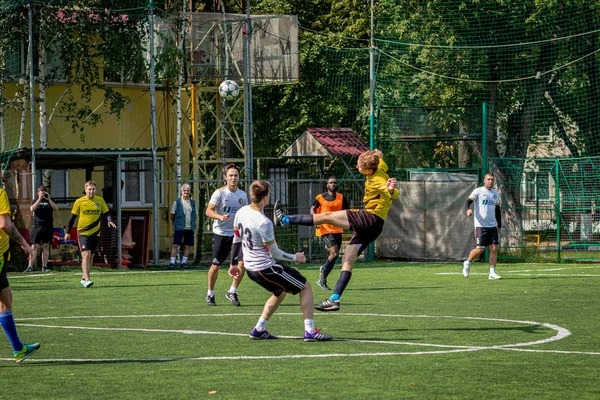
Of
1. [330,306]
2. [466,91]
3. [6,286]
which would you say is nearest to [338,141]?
[466,91]

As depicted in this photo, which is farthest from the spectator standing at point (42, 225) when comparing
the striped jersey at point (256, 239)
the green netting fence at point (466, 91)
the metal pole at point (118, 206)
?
the striped jersey at point (256, 239)

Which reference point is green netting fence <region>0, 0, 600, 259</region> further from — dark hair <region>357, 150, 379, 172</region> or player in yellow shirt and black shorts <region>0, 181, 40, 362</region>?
player in yellow shirt and black shorts <region>0, 181, 40, 362</region>

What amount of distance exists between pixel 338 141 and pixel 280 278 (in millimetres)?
21870

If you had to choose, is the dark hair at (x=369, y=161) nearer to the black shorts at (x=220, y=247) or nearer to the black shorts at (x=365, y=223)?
the black shorts at (x=365, y=223)

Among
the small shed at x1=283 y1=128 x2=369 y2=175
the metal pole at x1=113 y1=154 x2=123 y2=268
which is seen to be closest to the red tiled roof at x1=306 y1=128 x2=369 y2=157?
the small shed at x1=283 y1=128 x2=369 y2=175

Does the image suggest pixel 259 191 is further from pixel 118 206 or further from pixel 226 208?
pixel 118 206

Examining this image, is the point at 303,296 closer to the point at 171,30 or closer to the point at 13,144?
the point at 171,30

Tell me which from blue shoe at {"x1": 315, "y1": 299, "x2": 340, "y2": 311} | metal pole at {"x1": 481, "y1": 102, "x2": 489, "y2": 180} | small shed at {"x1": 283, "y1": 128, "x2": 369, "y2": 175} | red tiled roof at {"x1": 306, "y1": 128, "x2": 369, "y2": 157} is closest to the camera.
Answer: blue shoe at {"x1": 315, "y1": 299, "x2": 340, "y2": 311}

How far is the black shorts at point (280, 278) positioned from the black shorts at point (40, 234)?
1527 centimetres

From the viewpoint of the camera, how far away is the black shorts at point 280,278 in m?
11.0

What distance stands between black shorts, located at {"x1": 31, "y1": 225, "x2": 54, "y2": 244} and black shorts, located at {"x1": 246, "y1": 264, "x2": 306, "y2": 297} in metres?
15.3

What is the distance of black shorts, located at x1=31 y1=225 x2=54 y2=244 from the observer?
997 inches

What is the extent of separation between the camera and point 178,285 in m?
20.8

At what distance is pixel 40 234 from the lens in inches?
999
